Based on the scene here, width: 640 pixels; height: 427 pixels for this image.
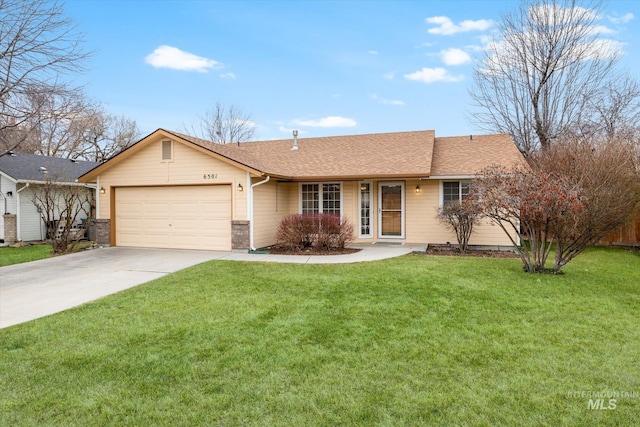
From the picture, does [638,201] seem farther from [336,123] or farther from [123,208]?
[336,123]

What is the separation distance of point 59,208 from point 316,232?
37.7ft

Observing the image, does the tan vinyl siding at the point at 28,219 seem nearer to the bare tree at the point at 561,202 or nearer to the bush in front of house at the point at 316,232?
the bush in front of house at the point at 316,232

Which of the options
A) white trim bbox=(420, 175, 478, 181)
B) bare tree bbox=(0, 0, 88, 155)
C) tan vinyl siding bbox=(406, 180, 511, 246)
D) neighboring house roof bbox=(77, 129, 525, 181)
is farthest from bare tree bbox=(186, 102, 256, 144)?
white trim bbox=(420, 175, 478, 181)

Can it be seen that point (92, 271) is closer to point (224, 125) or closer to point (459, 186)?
point (459, 186)

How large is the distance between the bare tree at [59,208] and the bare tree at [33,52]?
2826 millimetres

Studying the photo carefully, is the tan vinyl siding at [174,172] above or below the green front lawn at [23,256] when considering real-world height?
above

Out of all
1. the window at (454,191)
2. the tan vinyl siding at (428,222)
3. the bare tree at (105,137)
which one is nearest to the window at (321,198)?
the tan vinyl siding at (428,222)

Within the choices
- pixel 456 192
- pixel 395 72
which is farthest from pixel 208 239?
pixel 395 72

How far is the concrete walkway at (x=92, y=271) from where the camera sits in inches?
240

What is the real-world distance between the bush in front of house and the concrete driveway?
189 cm

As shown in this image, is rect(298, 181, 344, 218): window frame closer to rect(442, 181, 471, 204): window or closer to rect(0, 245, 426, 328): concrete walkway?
rect(0, 245, 426, 328): concrete walkway

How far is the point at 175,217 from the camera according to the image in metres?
11.9

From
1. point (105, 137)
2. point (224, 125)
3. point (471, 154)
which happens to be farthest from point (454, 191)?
point (105, 137)

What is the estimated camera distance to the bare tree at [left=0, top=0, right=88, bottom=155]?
9539mm
